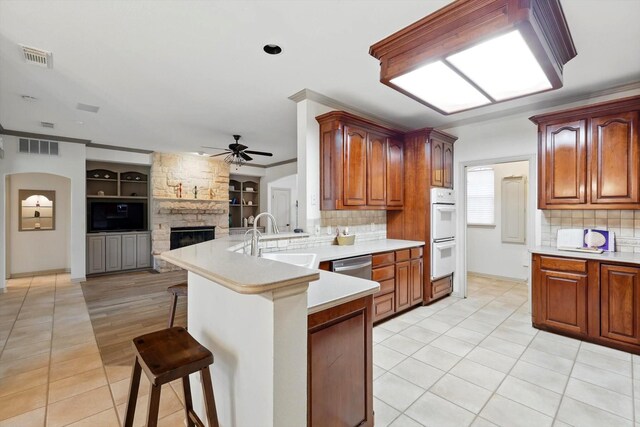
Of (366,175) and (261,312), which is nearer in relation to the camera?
(261,312)

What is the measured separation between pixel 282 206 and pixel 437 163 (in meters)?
5.34

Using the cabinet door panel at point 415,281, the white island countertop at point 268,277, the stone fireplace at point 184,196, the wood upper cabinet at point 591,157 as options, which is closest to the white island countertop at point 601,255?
the wood upper cabinet at point 591,157

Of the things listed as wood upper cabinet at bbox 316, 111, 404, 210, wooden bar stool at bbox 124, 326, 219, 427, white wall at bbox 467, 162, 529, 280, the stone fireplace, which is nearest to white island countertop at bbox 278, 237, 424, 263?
wood upper cabinet at bbox 316, 111, 404, 210

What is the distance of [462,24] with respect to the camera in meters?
1.81

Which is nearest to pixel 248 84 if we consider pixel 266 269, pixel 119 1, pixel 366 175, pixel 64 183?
pixel 119 1

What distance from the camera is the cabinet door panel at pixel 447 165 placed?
4.39 metres

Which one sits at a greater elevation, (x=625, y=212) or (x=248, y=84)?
(x=248, y=84)

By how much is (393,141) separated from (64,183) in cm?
675

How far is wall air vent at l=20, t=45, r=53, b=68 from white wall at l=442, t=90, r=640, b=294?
4817 millimetres

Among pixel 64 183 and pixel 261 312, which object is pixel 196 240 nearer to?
pixel 64 183

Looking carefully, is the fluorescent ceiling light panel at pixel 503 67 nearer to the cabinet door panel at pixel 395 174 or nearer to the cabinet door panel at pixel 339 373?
the cabinet door panel at pixel 339 373

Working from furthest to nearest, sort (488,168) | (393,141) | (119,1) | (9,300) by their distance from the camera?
(488,168) < (9,300) < (393,141) < (119,1)

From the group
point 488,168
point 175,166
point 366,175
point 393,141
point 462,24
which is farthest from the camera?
point 175,166

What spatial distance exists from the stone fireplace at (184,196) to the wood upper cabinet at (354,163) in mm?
4506
